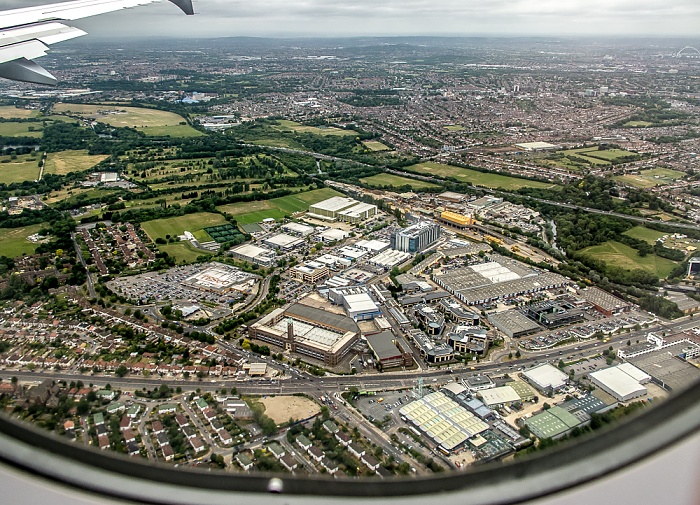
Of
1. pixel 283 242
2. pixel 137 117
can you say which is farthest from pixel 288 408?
pixel 137 117

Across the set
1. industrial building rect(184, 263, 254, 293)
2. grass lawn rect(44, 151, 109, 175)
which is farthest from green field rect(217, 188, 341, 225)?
grass lawn rect(44, 151, 109, 175)

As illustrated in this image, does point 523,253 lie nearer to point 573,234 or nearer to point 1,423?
point 573,234

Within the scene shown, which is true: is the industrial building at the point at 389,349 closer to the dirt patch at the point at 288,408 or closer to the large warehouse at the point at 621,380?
the dirt patch at the point at 288,408

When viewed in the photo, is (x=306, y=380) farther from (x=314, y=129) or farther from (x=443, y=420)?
(x=314, y=129)

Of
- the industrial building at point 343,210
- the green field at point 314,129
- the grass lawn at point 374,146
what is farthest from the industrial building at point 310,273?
the green field at point 314,129

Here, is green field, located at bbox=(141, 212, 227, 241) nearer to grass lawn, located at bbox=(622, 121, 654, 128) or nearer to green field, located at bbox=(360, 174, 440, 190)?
green field, located at bbox=(360, 174, 440, 190)
